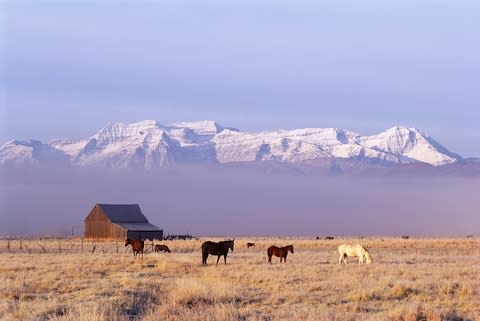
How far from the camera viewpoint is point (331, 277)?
92.4 feet

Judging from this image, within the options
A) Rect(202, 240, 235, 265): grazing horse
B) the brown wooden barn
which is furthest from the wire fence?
Rect(202, 240, 235, 265): grazing horse

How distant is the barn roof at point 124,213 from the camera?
95938mm

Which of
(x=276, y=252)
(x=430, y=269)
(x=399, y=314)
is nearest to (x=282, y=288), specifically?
(x=399, y=314)

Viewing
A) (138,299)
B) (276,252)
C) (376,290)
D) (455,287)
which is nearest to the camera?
(138,299)

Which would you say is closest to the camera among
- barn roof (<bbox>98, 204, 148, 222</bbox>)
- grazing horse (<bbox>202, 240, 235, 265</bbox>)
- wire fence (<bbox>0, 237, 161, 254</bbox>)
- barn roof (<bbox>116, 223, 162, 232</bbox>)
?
grazing horse (<bbox>202, 240, 235, 265</bbox>)

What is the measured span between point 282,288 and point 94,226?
74.9 m

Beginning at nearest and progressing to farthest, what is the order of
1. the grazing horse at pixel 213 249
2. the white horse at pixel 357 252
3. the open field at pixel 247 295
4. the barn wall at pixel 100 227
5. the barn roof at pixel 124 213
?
the open field at pixel 247 295
the white horse at pixel 357 252
the grazing horse at pixel 213 249
the barn wall at pixel 100 227
the barn roof at pixel 124 213

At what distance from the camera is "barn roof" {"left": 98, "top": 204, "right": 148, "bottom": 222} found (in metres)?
95.9

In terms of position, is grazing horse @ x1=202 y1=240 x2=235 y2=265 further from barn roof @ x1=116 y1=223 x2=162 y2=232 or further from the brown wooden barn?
barn roof @ x1=116 y1=223 x2=162 y2=232

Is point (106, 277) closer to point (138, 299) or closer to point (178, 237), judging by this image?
point (138, 299)

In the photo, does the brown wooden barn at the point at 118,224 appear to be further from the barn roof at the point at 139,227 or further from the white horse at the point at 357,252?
the white horse at the point at 357,252

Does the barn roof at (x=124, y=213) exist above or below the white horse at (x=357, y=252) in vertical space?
above

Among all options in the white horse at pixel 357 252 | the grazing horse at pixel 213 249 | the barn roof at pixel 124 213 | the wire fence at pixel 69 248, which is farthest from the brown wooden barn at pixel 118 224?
the white horse at pixel 357 252

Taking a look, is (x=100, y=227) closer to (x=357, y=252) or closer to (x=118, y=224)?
(x=118, y=224)
